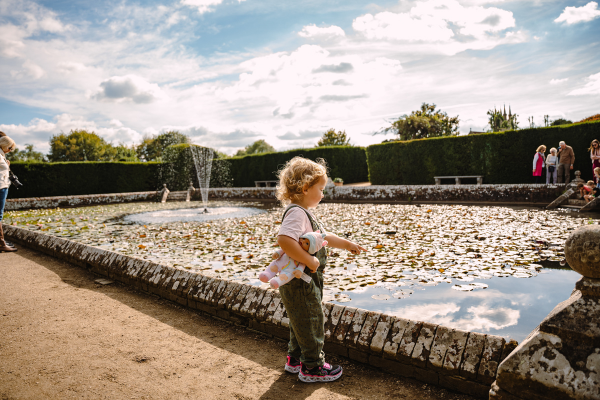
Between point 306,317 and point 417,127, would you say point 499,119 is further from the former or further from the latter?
point 306,317

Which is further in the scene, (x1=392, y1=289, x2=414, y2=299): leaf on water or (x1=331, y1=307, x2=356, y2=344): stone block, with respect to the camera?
(x1=392, y1=289, x2=414, y2=299): leaf on water

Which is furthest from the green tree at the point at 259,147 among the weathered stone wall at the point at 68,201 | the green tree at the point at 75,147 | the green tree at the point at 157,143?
the weathered stone wall at the point at 68,201

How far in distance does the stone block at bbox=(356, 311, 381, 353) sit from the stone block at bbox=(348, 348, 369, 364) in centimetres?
5

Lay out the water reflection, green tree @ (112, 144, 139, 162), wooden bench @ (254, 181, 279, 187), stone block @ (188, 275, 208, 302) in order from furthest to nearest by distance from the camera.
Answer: green tree @ (112, 144, 139, 162) < wooden bench @ (254, 181, 279, 187) < stone block @ (188, 275, 208, 302) < the water reflection

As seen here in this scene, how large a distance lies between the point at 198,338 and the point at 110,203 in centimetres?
1974

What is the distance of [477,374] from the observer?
1854mm

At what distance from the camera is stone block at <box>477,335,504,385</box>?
1826mm

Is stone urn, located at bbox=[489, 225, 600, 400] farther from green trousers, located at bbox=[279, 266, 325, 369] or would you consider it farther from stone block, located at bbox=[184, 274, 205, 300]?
stone block, located at bbox=[184, 274, 205, 300]

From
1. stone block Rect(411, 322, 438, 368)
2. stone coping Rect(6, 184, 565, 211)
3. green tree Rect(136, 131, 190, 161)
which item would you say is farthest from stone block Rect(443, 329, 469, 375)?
green tree Rect(136, 131, 190, 161)

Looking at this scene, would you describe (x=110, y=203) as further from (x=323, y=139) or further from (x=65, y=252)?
(x=323, y=139)

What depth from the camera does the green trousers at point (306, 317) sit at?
2164 mm

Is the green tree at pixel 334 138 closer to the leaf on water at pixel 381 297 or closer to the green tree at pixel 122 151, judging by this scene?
the green tree at pixel 122 151

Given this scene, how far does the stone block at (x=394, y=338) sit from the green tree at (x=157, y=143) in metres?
82.5

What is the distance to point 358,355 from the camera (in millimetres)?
2332
